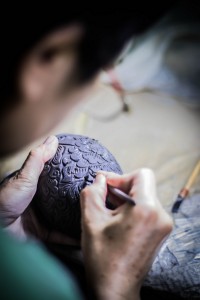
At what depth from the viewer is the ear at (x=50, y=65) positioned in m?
0.52

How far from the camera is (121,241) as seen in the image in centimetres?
87

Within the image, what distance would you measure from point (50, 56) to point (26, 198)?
0.67m

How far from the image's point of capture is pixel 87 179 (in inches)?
44.5

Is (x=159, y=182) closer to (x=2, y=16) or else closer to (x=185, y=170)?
(x=185, y=170)

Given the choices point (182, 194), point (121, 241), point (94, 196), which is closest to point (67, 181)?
point (94, 196)

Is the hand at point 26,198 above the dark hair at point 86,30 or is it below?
below

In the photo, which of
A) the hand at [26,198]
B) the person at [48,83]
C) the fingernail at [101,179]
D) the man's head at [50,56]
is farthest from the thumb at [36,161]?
the man's head at [50,56]

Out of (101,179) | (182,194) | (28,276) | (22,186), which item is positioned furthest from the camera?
(182,194)

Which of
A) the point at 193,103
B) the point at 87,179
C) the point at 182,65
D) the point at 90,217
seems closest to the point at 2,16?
the point at 90,217

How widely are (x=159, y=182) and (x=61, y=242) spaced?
27.3 inches

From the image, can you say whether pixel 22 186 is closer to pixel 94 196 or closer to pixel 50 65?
pixel 94 196

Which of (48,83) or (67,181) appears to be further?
(67,181)

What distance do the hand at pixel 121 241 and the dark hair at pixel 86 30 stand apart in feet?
1.29

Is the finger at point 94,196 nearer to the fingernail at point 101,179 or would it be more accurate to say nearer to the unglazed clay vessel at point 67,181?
the fingernail at point 101,179
